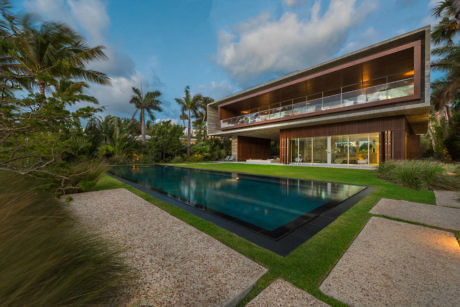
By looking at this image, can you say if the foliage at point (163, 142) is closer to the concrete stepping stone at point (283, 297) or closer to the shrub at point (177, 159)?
the shrub at point (177, 159)

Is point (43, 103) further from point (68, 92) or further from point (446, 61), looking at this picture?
point (446, 61)

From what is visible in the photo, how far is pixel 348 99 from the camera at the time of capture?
1142cm

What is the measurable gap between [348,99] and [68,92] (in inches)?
552

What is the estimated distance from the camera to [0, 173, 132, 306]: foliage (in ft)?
3.02

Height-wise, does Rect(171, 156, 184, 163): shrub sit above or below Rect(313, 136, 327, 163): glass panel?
below

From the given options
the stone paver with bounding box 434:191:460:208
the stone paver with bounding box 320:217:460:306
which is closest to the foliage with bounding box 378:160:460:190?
the stone paver with bounding box 434:191:460:208

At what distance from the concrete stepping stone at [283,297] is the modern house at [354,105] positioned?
12815mm

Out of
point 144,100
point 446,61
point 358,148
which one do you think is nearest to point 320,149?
point 358,148

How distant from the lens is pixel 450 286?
1.54 m

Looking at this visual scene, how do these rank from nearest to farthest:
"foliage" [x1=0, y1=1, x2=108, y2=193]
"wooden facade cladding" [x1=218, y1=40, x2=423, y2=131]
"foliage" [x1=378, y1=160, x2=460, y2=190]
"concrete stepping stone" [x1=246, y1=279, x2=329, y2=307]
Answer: "concrete stepping stone" [x1=246, y1=279, x2=329, y2=307]
"foliage" [x1=0, y1=1, x2=108, y2=193]
"foliage" [x1=378, y1=160, x2=460, y2=190]
"wooden facade cladding" [x1=218, y1=40, x2=423, y2=131]

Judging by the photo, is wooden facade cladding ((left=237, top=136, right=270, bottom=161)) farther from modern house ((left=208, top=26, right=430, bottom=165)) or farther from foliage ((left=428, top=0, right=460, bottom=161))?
foliage ((left=428, top=0, right=460, bottom=161))

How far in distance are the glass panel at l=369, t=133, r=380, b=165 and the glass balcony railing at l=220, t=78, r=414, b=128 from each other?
9.23 feet

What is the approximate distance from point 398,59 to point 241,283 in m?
14.9

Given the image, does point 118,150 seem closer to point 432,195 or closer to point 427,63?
point 432,195
